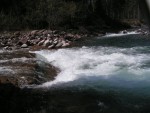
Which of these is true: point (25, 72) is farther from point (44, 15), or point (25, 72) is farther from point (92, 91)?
point (44, 15)

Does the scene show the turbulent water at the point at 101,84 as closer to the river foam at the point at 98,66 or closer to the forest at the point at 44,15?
the river foam at the point at 98,66

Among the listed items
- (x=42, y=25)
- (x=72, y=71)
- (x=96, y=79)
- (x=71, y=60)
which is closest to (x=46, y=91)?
(x=96, y=79)

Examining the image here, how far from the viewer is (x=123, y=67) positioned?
13.1 m

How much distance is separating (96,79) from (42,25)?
78.9 feet

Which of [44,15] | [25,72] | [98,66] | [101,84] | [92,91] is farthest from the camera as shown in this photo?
[44,15]

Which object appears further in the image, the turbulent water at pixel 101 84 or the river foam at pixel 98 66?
the river foam at pixel 98 66

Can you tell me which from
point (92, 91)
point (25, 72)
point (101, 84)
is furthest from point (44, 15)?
point (92, 91)

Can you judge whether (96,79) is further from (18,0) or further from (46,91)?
(18,0)

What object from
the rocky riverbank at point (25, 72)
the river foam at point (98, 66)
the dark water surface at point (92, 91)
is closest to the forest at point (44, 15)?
the river foam at point (98, 66)

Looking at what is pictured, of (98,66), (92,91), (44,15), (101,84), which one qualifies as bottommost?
(98,66)

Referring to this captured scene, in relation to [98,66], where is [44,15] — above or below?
above

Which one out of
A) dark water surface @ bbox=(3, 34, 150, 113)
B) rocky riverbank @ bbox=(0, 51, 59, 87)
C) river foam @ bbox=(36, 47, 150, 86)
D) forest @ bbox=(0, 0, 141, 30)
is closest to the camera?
dark water surface @ bbox=(3, 34, 150, 113)

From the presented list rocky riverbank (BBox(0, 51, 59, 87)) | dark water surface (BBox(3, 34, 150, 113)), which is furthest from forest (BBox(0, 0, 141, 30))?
dark water surface (BBox(3, 34, 150, 113))

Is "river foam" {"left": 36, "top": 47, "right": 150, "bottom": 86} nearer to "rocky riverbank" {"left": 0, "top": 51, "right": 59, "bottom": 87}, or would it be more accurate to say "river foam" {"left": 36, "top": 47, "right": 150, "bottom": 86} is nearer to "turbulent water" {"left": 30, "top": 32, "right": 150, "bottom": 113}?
"turbulent water" {"left": 30, "top": 32, "right": 150, "bottom": 113}
